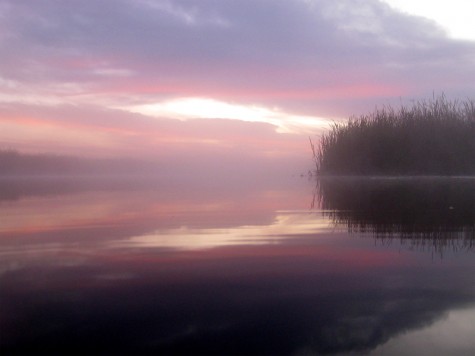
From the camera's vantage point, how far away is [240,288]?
501cm

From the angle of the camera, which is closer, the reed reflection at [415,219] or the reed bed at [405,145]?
the reed reflection at [415,219]

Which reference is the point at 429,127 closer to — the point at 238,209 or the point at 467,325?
the point at 238,209

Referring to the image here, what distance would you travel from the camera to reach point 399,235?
7891 millimetres

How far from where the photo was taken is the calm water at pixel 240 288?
3750 millimetres

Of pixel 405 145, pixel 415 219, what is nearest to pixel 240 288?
pixel 415 219

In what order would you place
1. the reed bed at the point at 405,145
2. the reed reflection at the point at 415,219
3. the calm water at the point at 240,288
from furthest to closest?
the reed bed at the point at 405,145, the reed reflection at the point at 415,219, the calm water at the point at 240,288

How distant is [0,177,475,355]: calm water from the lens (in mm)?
3750

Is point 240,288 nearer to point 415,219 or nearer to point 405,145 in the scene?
point 415,219

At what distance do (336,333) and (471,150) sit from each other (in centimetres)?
2849

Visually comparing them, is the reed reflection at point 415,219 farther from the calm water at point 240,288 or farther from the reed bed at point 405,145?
the reed bed at point 405,145

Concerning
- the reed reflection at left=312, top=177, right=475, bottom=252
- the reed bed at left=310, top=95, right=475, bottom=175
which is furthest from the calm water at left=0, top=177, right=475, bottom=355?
the reed bed at left=310, top=95, right=475, bottom=175

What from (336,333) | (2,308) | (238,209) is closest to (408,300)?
(336,333)

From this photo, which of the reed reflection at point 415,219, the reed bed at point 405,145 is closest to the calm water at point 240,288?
the reed reflection at point 415,219

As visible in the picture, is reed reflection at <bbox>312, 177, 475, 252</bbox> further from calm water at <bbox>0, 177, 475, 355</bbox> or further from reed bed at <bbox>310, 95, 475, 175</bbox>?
reed bed at <bbox>310, 95, 475, 175</bbox>
